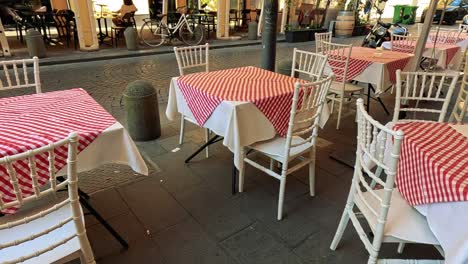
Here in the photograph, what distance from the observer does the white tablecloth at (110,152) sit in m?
1.58

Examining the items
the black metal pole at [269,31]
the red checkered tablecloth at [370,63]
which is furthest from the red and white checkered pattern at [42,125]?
the red checkered tablecloth at [370,63]

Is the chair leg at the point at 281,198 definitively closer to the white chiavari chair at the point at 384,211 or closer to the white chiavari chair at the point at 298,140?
the white chiavari chair at the point at 298,140

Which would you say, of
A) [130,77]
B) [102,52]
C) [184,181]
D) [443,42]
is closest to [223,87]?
[184,181]

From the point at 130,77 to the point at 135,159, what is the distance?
4478 mm

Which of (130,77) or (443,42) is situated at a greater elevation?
(443,42)

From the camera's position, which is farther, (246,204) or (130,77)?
(130,77)

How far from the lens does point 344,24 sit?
11.7 m

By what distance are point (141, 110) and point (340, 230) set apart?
7.30ft

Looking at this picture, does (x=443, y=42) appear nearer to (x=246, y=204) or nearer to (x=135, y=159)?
(x=246, y=204)

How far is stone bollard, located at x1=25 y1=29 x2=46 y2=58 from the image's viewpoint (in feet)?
21.0

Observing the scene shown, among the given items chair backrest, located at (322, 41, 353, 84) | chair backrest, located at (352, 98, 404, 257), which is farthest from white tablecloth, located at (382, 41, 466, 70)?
chair backrest, located at (352, 98, 404, 257)

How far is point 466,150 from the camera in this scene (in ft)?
4.93

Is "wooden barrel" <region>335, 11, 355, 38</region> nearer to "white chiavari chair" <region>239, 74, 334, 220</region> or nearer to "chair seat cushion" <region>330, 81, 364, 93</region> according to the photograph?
"chair seat cushion" <region>330, 81, 364, 93</region>

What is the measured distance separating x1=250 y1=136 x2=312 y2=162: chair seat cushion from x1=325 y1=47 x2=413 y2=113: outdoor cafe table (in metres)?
1.79
